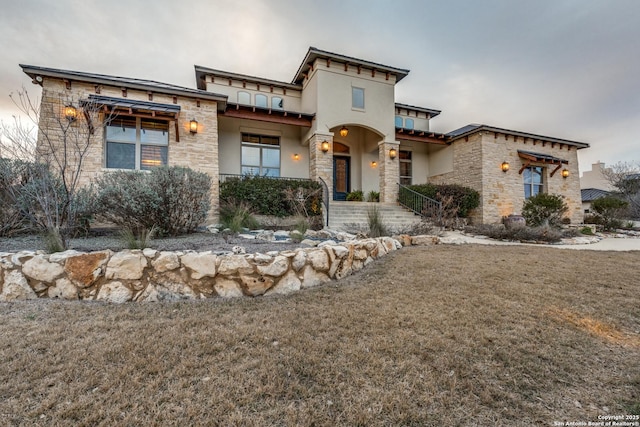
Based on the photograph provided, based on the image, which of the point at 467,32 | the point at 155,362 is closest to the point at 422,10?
the point at 467,32

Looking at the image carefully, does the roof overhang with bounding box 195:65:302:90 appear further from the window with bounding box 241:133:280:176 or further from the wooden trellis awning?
the wooden trellis awning

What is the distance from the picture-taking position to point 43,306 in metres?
2.64

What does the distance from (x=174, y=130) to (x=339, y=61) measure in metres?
6.84

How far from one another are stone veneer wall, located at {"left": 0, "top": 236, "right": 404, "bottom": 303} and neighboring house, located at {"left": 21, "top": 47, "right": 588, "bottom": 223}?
533cm

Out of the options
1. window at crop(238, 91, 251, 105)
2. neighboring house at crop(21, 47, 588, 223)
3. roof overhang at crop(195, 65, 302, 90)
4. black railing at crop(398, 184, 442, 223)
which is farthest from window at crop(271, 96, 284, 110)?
black railing at crop(398, 184, 442, 223)

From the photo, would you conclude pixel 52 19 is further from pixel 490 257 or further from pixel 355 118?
pixel 490 257

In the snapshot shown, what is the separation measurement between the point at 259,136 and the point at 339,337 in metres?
10.3

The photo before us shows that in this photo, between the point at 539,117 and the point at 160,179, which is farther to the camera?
the point at 539,117

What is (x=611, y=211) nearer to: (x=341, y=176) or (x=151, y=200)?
(x=341, y=176)

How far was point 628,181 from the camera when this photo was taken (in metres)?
14.8

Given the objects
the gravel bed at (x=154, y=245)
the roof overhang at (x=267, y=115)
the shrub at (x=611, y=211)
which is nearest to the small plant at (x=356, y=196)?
the roof overhang at (x=267, y=115)

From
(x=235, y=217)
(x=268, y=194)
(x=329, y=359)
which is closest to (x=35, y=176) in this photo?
(x=235, y=217)

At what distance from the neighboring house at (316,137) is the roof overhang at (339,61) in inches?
1.9

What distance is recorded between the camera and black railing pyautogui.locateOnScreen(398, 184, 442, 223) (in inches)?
371
